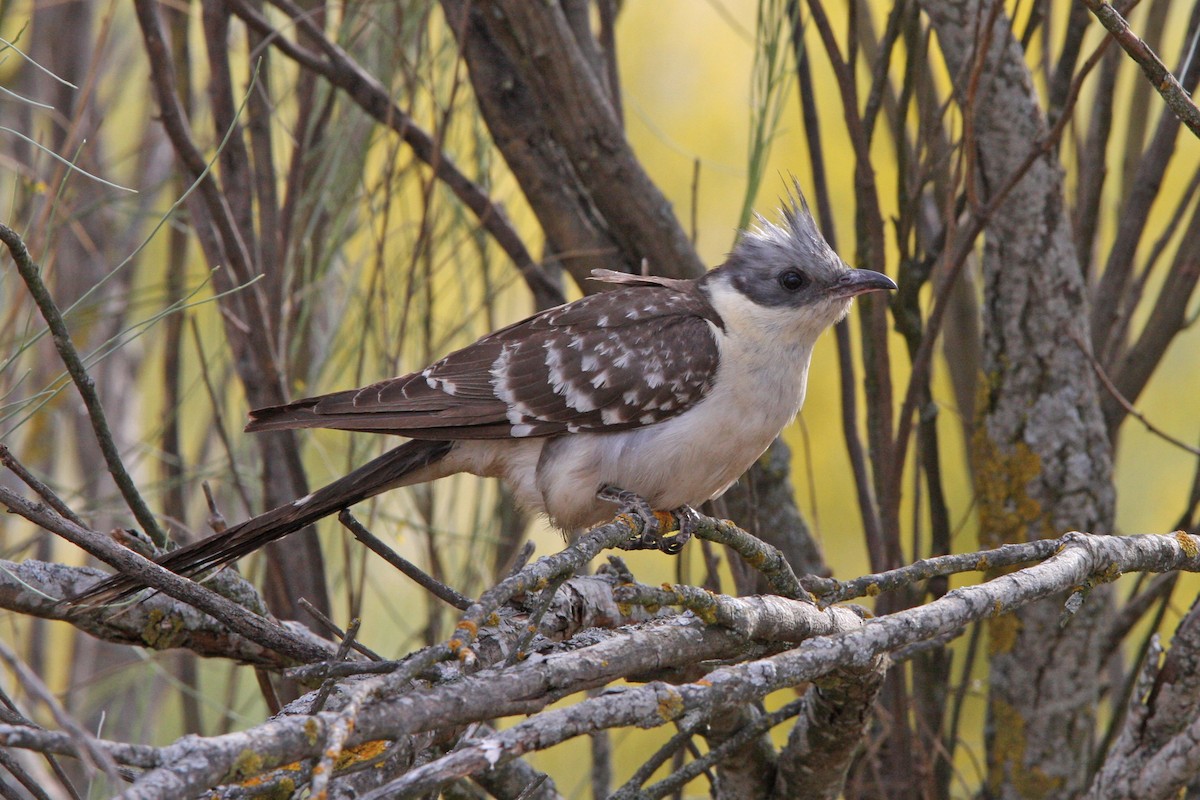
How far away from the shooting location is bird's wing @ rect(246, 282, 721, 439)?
279 centimetres

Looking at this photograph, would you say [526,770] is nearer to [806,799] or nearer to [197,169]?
[806,799]

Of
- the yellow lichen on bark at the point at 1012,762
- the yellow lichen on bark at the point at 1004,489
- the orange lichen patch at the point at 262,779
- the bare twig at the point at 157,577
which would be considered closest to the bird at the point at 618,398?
the yellow lichen on bark at the point at 1004,489

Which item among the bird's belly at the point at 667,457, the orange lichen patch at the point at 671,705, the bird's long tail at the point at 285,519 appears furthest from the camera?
the bird's belly at the point at 667,457

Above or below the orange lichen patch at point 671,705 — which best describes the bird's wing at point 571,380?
above

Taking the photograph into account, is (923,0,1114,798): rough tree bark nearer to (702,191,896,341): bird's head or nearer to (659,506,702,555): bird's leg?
(702,191,896,341): bird's head

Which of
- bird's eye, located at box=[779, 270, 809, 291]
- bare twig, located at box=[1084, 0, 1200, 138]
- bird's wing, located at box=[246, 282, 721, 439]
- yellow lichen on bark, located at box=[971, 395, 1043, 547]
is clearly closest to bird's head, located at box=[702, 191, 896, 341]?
bird's eye, located at box=[779, 270, 809, 291]

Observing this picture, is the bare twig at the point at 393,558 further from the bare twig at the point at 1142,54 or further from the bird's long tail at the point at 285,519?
the bare twig at the point at 1142,54

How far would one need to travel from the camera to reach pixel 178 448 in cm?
363

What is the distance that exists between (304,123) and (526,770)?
176cm

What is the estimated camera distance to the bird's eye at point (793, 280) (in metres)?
3.04

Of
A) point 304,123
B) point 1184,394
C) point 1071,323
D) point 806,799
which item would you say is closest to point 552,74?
point 304,123

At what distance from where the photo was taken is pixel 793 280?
305 cm

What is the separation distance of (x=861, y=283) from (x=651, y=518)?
32.0 inches

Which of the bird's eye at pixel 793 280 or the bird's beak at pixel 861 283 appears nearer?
the bird's beak at pixel 861 283
